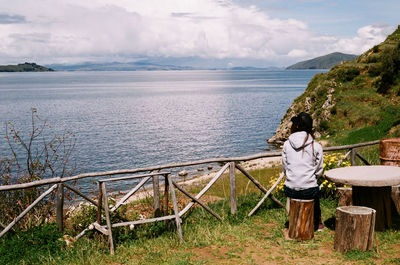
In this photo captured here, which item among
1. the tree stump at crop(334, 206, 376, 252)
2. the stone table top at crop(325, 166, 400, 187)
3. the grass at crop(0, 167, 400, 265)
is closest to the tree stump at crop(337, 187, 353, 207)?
the grass at crop(0, 167, 400, 265)

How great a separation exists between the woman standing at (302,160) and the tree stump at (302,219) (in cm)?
15

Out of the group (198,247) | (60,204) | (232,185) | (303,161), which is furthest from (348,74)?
(60,204)

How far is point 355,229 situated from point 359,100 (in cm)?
3351

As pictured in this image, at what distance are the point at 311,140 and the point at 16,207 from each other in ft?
25.2

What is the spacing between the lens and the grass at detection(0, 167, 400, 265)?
7.62 meters

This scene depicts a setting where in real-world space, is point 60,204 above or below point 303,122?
below

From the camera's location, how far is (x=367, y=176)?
8289 millimetres

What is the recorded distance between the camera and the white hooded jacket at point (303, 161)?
7977 millimetres

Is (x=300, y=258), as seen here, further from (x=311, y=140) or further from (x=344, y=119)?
(x=344, y=119)

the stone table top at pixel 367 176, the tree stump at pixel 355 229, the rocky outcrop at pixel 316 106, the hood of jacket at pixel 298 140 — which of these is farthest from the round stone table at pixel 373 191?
the rocky outcrop at pixel 316 106

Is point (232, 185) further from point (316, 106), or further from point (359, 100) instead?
point (316, 106)

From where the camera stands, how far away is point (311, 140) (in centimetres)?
802

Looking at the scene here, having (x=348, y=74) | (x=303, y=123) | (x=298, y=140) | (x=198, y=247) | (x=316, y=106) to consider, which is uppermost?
(x=348, y=74)

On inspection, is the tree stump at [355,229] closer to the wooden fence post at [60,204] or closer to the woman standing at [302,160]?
the woman standing at [302,160]
